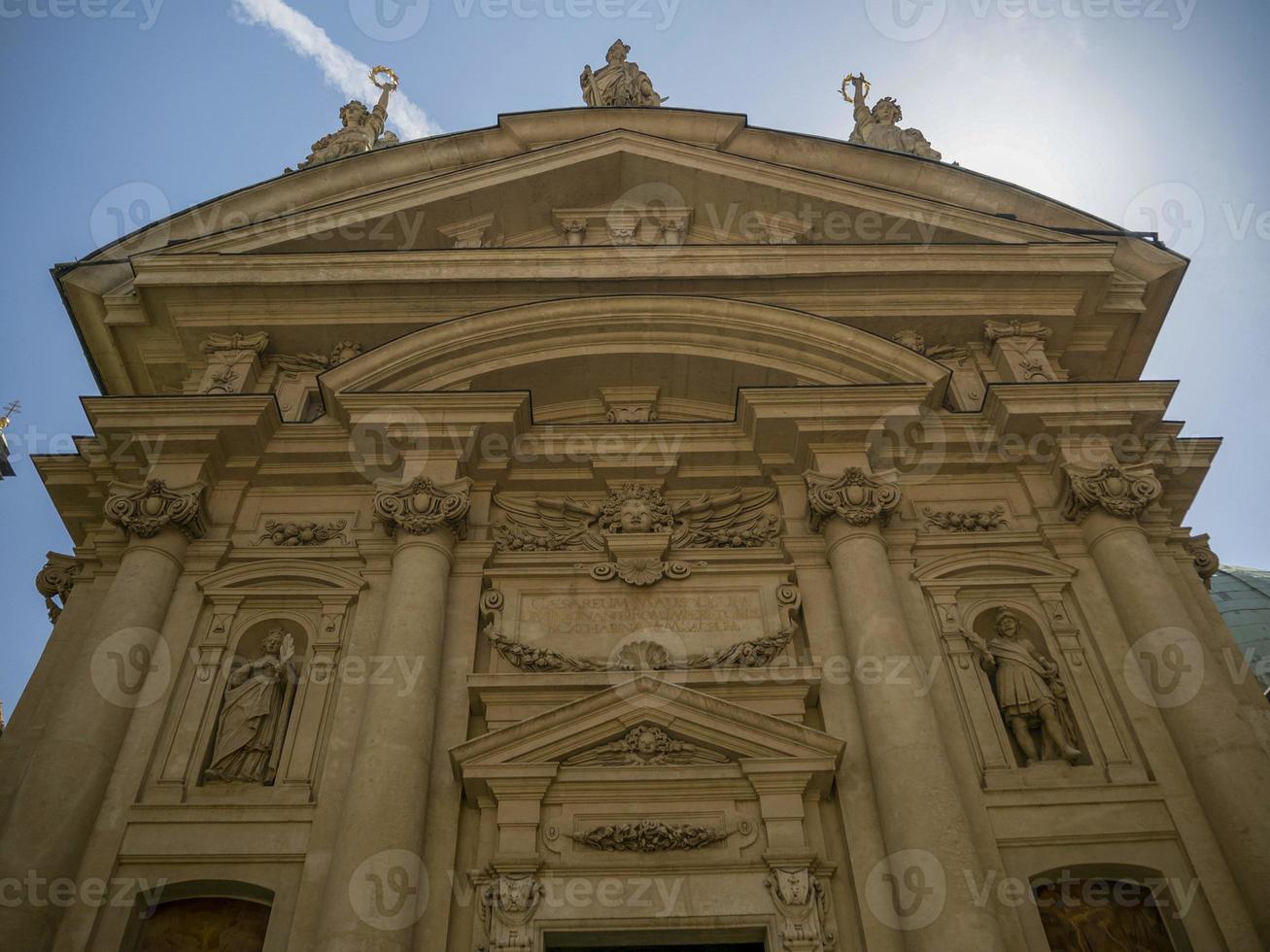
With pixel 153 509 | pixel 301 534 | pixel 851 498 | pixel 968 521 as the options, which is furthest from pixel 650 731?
pixel 153 509

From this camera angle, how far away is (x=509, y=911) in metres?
8.91

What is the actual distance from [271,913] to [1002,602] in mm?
7709

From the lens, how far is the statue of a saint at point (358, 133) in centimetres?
1730

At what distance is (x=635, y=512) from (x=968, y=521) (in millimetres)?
3706

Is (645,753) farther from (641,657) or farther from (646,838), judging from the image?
(641,657)

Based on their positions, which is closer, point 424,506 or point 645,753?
point 645,753

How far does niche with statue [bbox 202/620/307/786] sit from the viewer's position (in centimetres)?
1005

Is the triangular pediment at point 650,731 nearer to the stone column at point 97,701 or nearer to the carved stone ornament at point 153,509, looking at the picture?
the stone column at point 97,701

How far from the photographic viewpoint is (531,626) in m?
11.3

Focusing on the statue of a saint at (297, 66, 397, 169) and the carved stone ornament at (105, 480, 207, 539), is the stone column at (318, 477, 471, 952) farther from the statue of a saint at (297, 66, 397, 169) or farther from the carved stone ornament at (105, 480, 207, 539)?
the statue of a saint at (297, 66, 397, 169)

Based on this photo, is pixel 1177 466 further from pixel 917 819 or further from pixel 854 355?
pixel 917 819

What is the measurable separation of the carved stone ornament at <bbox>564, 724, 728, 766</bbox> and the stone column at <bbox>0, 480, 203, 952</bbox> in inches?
165

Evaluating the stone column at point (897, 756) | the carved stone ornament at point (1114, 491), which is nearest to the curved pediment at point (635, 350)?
the stone column at point (897, 756)

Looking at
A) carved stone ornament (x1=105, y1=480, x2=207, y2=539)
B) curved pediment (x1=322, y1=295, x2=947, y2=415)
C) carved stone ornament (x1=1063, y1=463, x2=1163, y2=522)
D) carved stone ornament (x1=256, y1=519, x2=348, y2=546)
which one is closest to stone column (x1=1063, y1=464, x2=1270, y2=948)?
carved stone ornament (x1=1063, y1=463, x2=1163, y2=522)
